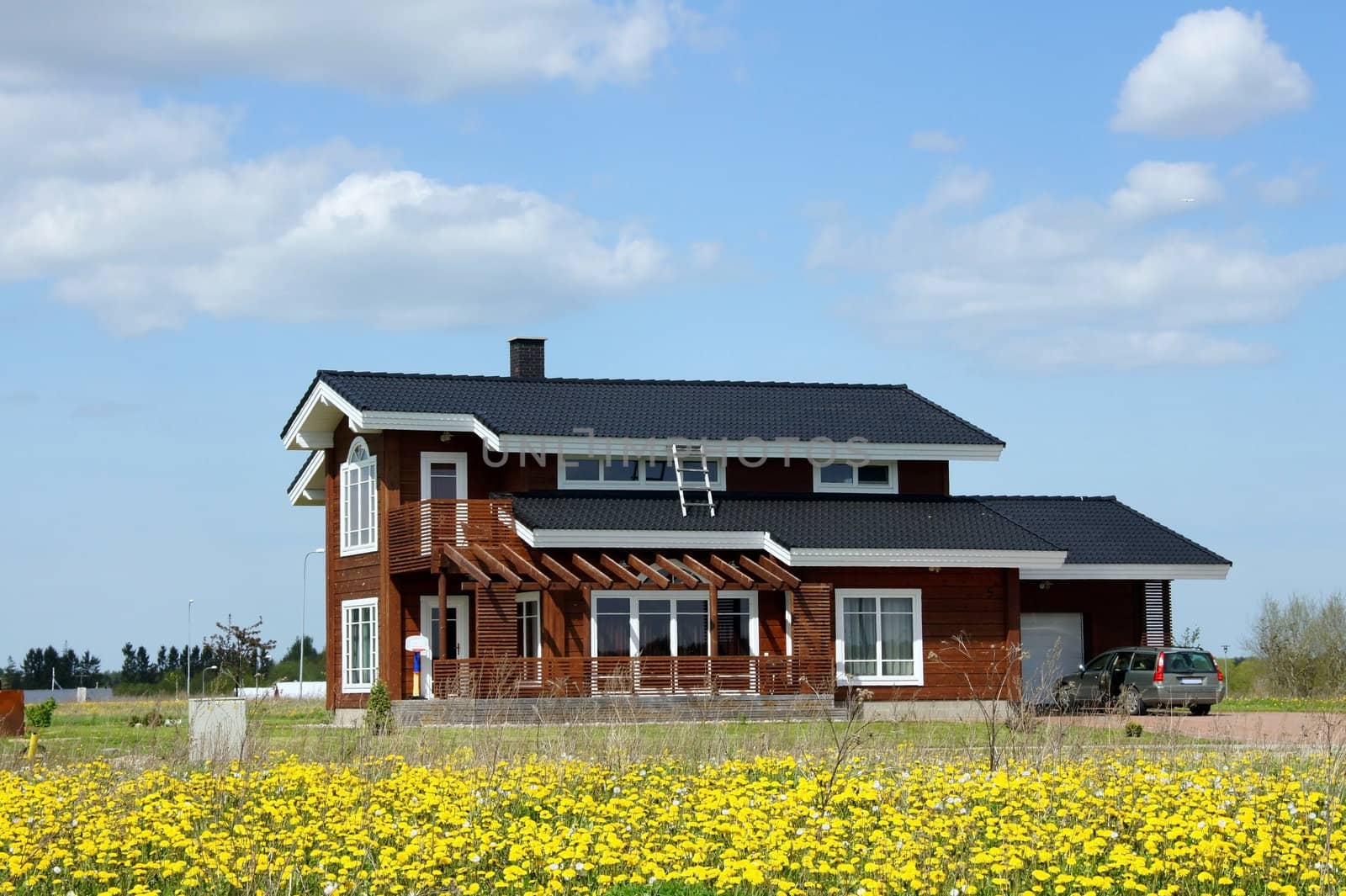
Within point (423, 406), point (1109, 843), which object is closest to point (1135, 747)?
point (1109, 843)

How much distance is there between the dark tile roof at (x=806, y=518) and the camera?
3231 cm

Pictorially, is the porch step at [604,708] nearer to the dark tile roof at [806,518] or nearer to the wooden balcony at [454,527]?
the wooden balcony at [454,527]

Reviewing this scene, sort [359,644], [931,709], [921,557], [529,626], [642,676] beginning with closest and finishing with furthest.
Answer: [642,676], [931,709], [921,557], [529,626], [359,644]

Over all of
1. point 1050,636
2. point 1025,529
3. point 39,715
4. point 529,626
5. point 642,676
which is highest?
point 1025,529

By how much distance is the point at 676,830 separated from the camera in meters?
12.2

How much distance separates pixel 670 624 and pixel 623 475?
3.66 metres

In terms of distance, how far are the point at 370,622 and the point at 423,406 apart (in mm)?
4857

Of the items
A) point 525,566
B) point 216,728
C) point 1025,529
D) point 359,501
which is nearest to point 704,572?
point 525,566

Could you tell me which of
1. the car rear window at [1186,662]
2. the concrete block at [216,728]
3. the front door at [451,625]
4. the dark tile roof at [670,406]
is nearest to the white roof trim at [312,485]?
the dark tile roof at [670,406]

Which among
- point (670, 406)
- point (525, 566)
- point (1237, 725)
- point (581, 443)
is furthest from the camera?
point (670, 406)

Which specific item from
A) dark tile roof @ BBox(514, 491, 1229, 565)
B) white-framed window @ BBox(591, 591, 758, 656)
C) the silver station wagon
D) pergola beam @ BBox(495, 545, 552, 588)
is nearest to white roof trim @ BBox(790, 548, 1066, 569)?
dark tile roof @ BBox(514, 491, 1229, 565)

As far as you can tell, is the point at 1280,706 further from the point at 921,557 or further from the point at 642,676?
the point at 642,676

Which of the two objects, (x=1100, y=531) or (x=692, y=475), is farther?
(x=1100, y=531)

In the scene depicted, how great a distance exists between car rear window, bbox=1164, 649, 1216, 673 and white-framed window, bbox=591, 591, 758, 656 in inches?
303
